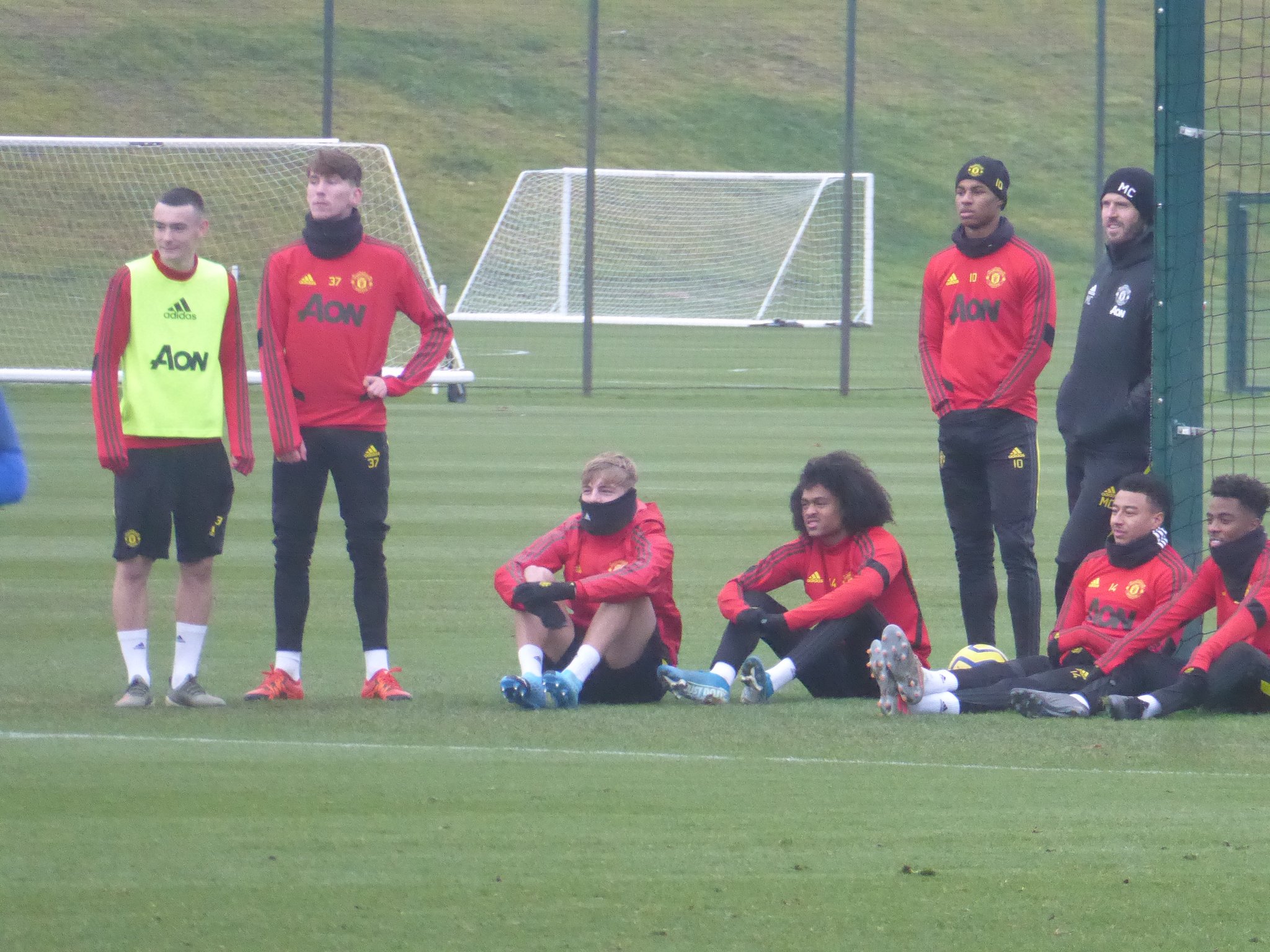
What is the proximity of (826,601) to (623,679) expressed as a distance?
0.79m

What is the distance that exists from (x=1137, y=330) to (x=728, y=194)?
3878cm

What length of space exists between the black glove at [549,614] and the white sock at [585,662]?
135mm

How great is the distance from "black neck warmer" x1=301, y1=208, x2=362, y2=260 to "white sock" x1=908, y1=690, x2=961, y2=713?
103 inches

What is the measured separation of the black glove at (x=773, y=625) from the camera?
768 centimetres

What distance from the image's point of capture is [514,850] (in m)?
5.18

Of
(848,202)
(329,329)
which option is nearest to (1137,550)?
(329,329)

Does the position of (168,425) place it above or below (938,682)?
above

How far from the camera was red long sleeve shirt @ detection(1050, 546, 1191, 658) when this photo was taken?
759 cm

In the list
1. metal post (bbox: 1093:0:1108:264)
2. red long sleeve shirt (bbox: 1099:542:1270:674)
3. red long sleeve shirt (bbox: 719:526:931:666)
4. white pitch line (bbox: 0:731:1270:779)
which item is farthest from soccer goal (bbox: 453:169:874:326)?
white pitch line (bbox: 0:731:1270:779)

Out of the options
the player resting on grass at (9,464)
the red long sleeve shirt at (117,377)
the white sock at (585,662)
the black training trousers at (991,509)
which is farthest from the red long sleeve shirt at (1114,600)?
the player resting on grass at (9,464)

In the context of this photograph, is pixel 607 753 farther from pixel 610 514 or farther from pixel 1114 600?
pixel 1114 600

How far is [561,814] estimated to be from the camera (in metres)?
5.57

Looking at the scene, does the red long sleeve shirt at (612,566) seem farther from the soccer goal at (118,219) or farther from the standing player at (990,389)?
the soccer goal at (118,219)

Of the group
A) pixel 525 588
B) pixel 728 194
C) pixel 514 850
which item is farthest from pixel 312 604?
pixel 728 194
